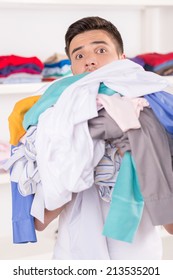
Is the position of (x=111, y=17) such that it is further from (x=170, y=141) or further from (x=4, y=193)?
(x=170, y=141)

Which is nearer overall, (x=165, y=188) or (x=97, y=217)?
(x=165, y=188)

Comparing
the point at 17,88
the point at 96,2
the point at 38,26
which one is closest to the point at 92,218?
the point at 17,88

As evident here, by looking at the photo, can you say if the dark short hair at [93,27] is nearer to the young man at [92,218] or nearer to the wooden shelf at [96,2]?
the young man at [92,218]

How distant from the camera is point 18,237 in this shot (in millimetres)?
1256

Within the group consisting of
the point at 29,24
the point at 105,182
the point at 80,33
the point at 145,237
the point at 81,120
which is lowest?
the point at 145,237

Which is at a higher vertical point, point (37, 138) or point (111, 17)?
point (111, 17)

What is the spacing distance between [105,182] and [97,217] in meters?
0.11

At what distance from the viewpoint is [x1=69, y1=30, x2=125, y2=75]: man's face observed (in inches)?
47.4

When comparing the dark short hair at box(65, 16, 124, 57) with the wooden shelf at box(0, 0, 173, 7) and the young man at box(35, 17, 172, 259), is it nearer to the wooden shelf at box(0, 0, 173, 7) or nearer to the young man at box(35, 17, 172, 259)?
the young man at box(35, 17, 172, 259)

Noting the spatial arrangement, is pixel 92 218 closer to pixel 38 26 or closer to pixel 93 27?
pixel 93 27

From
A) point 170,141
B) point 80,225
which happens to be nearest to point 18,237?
point 80,225

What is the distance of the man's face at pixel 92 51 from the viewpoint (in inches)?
47.4

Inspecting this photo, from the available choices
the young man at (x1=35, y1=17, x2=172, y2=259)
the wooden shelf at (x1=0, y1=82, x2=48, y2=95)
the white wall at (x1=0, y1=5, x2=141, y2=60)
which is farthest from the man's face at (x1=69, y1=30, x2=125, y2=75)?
the white wall at (x1=0, y1=5, x2=141, y2=60)

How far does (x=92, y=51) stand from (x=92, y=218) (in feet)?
1.18
